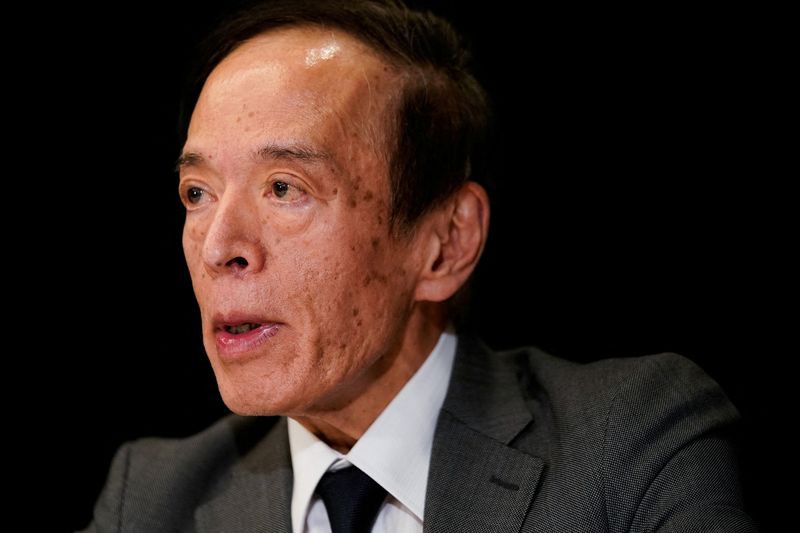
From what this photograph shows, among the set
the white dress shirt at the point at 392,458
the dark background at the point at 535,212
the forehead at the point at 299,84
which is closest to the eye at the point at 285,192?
the forehead at the point at 299,84

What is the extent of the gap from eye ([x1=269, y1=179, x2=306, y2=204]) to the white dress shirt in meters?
0.54

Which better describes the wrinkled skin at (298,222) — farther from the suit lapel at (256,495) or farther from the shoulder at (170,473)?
the shoulder at (170,473)

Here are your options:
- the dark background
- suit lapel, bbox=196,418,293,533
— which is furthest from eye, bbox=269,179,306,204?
the dark background

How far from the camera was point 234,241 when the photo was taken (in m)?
2.10

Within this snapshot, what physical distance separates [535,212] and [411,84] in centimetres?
78

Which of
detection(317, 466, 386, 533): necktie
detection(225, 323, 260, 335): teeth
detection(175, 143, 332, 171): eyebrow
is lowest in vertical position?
detection(317, 466, 386, 533): necktie

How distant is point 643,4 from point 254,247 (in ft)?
4.66

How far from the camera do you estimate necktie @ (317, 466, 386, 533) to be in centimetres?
219

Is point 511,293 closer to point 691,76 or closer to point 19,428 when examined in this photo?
point 691,76

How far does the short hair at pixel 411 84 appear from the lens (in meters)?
2.31

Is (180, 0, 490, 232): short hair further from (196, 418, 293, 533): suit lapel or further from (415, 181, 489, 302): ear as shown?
(196, 418, 293, 533): suit lapel

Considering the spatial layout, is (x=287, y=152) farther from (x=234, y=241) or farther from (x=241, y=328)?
(x=241, y=328)

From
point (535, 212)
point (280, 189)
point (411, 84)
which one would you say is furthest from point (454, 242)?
point (535, 212)

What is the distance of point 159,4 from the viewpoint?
2939 mm
